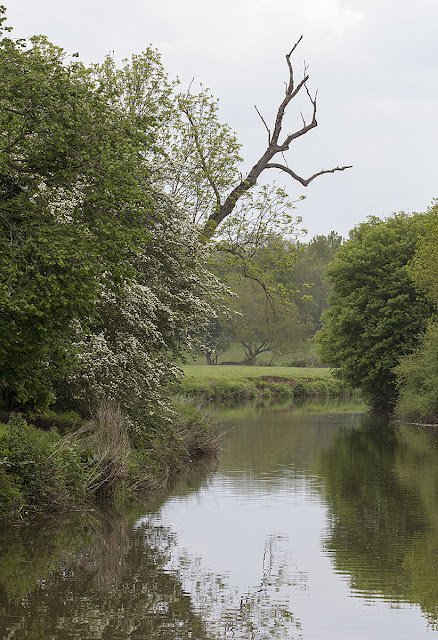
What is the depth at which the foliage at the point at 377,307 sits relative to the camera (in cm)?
5097

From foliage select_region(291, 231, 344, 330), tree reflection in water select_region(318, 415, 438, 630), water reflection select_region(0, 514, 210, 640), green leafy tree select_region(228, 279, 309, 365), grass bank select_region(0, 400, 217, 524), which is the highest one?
foliage select_region(291, 231, 344, 330)

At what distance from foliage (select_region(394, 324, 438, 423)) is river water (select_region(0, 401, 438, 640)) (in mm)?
19249

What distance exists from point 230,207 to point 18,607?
2096 centimetres

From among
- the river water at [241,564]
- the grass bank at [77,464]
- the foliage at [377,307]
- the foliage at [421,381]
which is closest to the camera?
the river water at [241,564]

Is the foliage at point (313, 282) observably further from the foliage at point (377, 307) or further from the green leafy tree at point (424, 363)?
the green leafy tree at point (424, 363)

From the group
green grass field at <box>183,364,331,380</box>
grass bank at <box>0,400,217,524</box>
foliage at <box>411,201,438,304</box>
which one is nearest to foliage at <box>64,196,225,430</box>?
grass bank at <box>0,400,217,524</box>

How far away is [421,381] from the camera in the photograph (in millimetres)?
45188

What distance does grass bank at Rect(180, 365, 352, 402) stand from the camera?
6350cm

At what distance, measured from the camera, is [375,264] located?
52781mm

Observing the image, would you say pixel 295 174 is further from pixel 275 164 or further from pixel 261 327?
pixel 261 327

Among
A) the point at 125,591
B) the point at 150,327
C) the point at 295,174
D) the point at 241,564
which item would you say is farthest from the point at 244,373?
the point at 125,591

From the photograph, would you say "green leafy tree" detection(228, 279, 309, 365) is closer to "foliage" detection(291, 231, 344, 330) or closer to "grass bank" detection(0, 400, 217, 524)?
"foliage" detection(291, 231, 344, 330)

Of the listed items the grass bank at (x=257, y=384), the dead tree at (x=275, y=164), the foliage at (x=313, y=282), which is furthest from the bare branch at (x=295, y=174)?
the foliage at (x=313, y=282)

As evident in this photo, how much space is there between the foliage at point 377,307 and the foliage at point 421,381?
226cm
